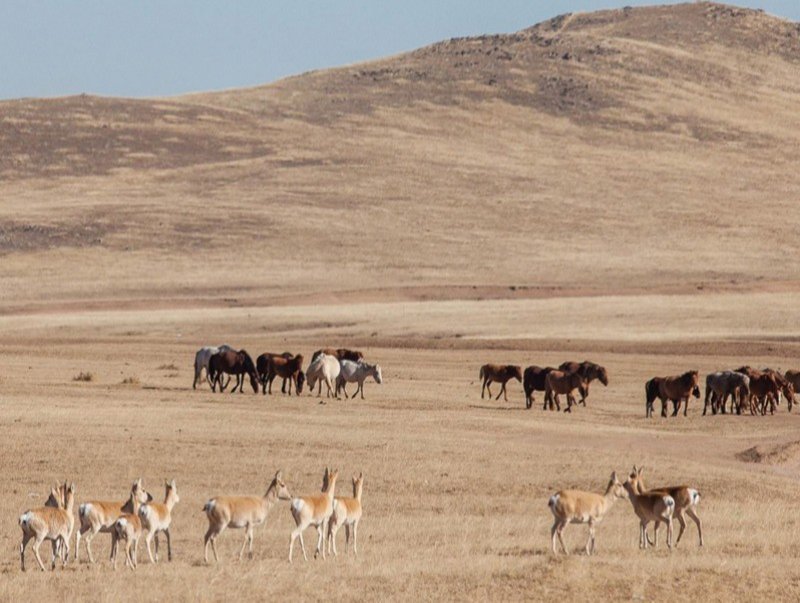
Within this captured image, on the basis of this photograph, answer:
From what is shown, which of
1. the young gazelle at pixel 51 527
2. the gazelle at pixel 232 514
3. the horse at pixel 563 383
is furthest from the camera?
the horse at pixel 563 383

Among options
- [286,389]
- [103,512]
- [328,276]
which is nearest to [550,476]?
[103,512]

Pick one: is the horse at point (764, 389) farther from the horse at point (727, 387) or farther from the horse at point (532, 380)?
the horse at point (532, 380)

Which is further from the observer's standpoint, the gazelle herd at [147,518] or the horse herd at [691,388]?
the horse herd at [691,388]

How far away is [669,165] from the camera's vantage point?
4791 inches

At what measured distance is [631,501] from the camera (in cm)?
1881

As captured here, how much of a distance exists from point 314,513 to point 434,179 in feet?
317

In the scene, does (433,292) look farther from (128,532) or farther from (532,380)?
(128,532)

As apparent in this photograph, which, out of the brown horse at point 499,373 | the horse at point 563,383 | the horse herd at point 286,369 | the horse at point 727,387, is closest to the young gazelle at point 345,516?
the horse at point 563,383

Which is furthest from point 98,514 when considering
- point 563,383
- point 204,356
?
point 204,356

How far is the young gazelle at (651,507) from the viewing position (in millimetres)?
18453

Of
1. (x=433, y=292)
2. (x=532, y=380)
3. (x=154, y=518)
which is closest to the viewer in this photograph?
(x=154, y=518)

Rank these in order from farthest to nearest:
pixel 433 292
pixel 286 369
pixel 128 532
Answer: pixel 433 292
pixel 286 369
pixel 128 532

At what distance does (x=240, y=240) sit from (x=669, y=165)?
40216mm

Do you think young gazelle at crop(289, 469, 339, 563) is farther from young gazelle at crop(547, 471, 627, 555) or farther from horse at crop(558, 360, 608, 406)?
horse at crop(558, 360, 608, 406)
